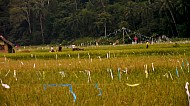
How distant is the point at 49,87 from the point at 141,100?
268 cm

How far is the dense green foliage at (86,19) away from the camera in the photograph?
140ft

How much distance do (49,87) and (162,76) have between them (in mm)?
3603

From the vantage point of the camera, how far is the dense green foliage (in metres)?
42.8

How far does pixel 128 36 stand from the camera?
44.4 metres

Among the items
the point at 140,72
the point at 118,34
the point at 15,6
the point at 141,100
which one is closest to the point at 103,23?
the point at 118,34

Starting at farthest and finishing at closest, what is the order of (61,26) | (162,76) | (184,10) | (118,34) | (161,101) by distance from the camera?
(61,26)
(118,34)
(184,10)
(162,76)
(161,101)

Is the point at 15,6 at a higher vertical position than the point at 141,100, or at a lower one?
higher

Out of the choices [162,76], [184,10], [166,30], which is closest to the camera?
[162,76]

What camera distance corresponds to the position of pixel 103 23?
48281mm

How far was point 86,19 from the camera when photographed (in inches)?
2010

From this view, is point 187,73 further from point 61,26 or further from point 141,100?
point 61,26

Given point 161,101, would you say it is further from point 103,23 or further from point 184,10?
point 103,23

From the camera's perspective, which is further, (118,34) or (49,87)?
(118,34)

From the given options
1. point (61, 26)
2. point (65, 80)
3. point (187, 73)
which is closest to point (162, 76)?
point (187, 73)
